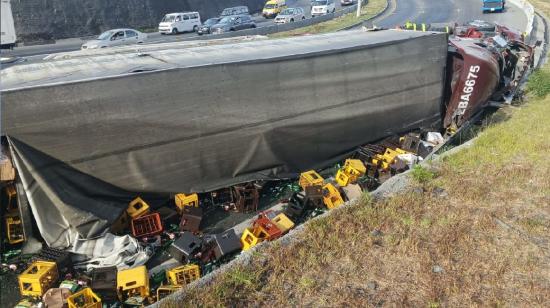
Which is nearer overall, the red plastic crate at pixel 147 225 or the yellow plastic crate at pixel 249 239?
the yellow plastic crate at pixel 249 239

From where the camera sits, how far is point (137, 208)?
6.89 m

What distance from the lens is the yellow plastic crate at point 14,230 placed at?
6254mm

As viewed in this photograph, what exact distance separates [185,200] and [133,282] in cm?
225

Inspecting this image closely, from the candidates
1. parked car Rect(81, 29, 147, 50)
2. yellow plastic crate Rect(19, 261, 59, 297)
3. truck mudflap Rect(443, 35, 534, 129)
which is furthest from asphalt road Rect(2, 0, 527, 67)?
yellow plastic crate Rect(19, 261, 59, 297)

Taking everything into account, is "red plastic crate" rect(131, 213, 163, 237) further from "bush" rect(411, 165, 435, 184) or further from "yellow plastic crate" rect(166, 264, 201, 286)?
"bush" rect(411, 165, 435, 184)

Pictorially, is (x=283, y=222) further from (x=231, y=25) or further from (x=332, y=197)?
(x=231, y=25)

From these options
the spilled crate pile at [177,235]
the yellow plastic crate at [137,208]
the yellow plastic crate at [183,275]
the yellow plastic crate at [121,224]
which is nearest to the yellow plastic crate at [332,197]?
the spilled crate pile at [177,235]

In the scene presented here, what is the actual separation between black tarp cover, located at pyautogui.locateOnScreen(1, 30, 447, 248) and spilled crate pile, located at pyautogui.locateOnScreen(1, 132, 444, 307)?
13.1 inches

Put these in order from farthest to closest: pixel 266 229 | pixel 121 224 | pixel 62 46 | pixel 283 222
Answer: pixel 62 46, pixel 121 224, pixel 283 222, pixel 266 229

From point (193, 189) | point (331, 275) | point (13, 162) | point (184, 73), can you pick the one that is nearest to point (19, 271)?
point (13, 162)

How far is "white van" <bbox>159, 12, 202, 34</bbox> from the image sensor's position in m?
31.7

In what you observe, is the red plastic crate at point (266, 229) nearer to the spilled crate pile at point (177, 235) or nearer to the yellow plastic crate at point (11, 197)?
the spilled crate pile at point (177, 235)

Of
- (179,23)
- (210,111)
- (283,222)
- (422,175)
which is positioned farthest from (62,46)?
(422,175)

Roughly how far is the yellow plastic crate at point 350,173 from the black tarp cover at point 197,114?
735 mm
